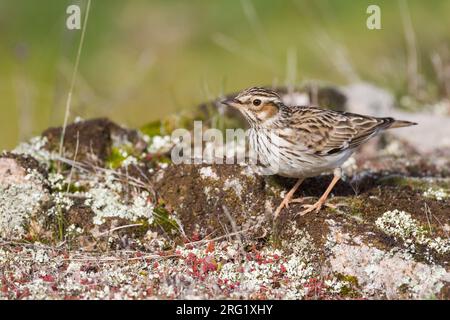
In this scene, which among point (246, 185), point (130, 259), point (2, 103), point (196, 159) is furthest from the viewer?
point (2, 103)

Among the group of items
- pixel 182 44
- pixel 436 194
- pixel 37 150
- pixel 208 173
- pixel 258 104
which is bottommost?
pixel 436 194

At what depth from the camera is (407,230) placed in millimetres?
6820

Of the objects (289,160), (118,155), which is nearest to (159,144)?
(118,155)

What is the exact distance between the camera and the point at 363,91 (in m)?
11.6

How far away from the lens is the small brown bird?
7.34 meters

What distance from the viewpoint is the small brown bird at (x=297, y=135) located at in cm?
734

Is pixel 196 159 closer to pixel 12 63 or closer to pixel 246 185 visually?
pixel 246 185

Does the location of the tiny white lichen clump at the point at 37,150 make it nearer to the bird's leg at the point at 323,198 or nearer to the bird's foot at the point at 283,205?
the bird's foot at the point at 283,205

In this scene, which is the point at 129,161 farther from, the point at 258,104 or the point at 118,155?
the point at 258,104

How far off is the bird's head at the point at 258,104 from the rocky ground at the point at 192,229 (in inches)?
22.2

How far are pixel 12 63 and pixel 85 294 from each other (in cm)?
1143

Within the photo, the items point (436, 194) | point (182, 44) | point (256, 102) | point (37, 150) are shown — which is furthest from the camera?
point (182, 44)

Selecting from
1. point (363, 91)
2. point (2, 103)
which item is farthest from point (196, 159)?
point (2, 103)

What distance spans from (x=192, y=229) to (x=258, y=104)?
1.41 metres
